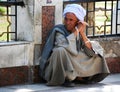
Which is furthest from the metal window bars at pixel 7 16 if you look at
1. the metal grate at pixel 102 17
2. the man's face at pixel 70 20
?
the metal grate at pixel 102 17

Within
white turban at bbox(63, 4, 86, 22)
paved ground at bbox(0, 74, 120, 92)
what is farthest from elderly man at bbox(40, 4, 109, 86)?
paved ground at bbox(0, 74, 120, 92)

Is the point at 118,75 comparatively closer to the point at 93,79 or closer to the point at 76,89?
the point at 93,79

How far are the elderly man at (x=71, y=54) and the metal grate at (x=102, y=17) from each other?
0.66m

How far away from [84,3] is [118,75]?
140 cm

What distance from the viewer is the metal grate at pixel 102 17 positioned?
908 cm

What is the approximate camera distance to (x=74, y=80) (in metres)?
8.48

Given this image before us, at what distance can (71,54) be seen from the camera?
26.9 ft

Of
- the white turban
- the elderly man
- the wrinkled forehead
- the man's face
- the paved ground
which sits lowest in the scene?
the paved ground

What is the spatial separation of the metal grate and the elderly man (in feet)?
2.16

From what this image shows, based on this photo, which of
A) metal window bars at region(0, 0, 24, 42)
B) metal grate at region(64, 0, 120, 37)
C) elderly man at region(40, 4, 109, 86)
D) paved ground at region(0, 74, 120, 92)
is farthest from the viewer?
metal grate at region(64, 0, 120, 37)

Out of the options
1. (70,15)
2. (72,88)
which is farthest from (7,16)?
(72,88)

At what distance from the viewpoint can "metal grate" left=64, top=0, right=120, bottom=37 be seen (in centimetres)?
908

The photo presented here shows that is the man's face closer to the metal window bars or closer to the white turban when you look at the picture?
the white turban

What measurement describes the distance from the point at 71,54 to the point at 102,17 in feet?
4.37
